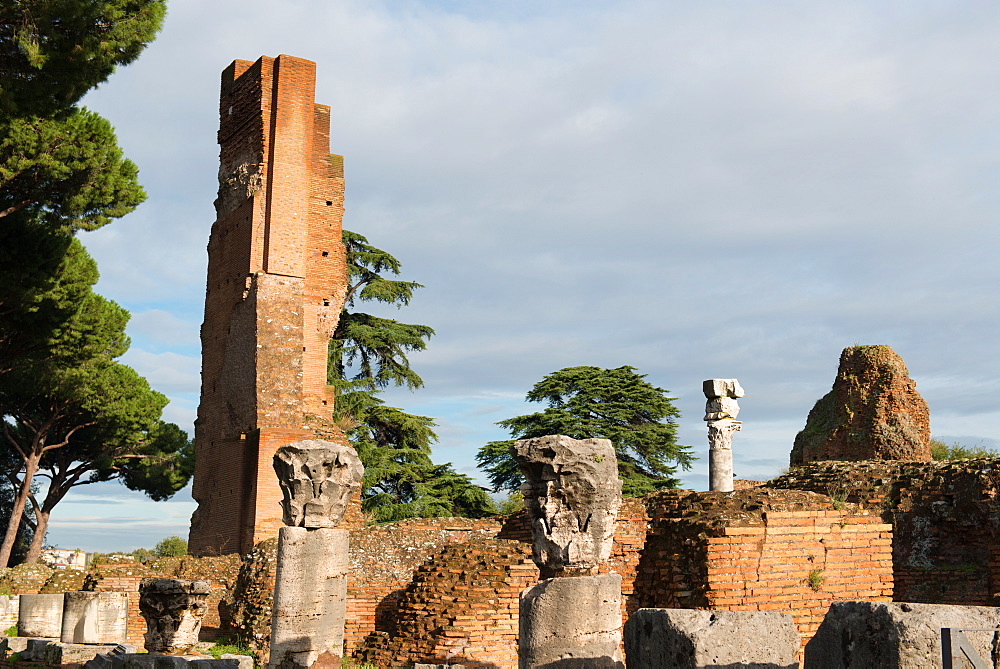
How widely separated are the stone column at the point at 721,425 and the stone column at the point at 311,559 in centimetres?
632

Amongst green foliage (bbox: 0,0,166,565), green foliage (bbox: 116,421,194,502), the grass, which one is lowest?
the grass

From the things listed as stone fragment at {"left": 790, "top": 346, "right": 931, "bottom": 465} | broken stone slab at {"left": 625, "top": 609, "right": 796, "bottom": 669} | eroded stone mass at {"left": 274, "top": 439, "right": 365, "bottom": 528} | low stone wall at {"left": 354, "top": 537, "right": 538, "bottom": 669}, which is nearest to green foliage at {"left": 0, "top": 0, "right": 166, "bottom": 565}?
eroded stone mass at {"left": 274, "top": 439, "right": 365, "bottom": 528}

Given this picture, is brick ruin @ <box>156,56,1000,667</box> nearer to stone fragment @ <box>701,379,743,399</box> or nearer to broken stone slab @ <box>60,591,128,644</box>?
stone fragment @ <box>701,379,743,399</box>

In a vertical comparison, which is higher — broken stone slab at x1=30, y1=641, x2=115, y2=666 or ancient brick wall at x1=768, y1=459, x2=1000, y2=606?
ancient brick wall at x1=768, y1=459, x2=1000, y2=606

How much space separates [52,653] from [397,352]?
614 inches

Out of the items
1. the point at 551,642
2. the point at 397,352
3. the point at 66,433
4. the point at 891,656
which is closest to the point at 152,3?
the point at 551,642

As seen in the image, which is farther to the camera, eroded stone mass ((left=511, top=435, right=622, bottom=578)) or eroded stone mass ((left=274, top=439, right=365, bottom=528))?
eroded stone mass ((left=274, top=439, right=365, bottom=528))

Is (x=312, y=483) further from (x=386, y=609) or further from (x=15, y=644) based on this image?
(x=15, y=644)

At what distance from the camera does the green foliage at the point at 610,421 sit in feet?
81.6

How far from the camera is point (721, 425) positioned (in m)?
14.1

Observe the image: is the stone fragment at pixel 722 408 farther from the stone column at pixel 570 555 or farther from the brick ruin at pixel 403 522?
the stone column at pixel 570 555

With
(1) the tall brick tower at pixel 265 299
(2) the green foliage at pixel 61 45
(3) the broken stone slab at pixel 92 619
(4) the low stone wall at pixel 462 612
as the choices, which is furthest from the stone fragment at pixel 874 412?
(2) the green foliage at pixel 61 45

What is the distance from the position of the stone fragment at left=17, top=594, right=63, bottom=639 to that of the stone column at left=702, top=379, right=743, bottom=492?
9071 mm

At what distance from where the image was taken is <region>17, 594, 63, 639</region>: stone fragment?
13.0 meters
